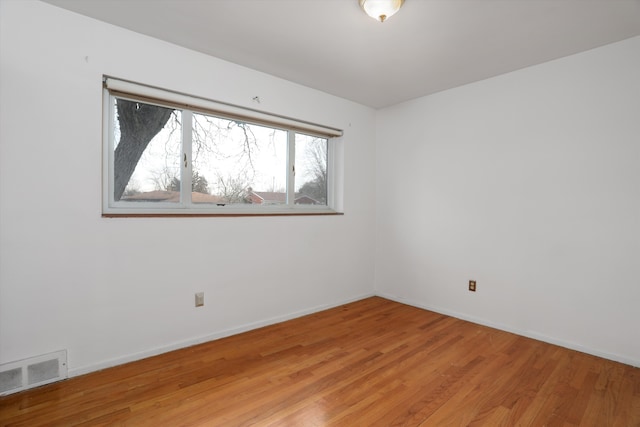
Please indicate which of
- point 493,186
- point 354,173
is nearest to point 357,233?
point 354,173

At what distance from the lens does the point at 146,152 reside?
246 cm

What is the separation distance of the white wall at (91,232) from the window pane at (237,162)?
25 centimetres

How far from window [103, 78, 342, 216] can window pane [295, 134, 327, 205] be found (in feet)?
0.04

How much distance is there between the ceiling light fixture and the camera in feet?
6.04

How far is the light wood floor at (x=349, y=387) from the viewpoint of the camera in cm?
171

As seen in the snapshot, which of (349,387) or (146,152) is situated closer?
(349,387)

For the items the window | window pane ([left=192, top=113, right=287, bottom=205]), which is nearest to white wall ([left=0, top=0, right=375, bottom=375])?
the window

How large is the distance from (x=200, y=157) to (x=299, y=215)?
1123mm

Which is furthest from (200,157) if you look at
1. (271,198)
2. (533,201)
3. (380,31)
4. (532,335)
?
(532,335)

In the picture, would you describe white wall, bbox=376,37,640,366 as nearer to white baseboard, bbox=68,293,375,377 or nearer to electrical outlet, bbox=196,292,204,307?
white baseboard, bbox=68,293,375,377

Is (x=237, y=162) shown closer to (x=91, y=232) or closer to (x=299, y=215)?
(x=299, y=215)

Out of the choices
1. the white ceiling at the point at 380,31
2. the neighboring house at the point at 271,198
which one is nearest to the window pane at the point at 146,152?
the white ceiling at the point at 380,31

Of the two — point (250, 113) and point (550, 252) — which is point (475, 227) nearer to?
point (550, 252)

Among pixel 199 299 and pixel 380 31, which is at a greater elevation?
pixel 380 31
